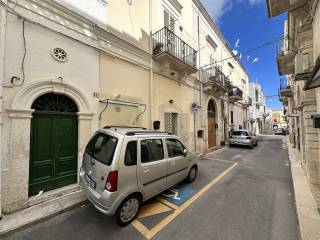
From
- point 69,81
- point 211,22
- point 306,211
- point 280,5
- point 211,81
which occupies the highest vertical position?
point 211,22

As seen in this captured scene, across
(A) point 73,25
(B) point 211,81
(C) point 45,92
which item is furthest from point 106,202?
(B) point 211,81

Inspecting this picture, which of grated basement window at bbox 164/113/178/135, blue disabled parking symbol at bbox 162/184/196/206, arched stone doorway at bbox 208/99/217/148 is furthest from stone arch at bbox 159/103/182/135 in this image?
arched stone doorway at bbox 208/99/217/148

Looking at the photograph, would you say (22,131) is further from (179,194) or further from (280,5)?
(280,5)

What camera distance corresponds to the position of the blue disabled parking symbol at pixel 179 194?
427cm

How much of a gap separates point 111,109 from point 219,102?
1085 cm

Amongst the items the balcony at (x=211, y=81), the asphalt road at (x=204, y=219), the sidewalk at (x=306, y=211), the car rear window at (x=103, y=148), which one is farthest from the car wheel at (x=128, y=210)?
the balcony at (x=211, y=81)

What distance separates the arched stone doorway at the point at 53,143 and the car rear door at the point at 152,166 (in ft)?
7.65

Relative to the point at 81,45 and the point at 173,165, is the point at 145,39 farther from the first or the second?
the point at 173,165

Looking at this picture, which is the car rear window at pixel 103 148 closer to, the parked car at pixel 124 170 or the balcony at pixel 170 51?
the parked car at pixel 124 170

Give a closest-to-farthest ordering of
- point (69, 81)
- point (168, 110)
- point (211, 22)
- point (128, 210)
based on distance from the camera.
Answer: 1. point (128, 210)
2. point (69, 81)
3. point (168, 110)
4. point (211, 22)

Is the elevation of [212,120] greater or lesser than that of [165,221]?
greater

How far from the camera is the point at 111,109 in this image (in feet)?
17.9

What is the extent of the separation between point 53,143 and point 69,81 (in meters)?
1.72

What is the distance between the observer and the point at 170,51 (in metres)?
7.47
